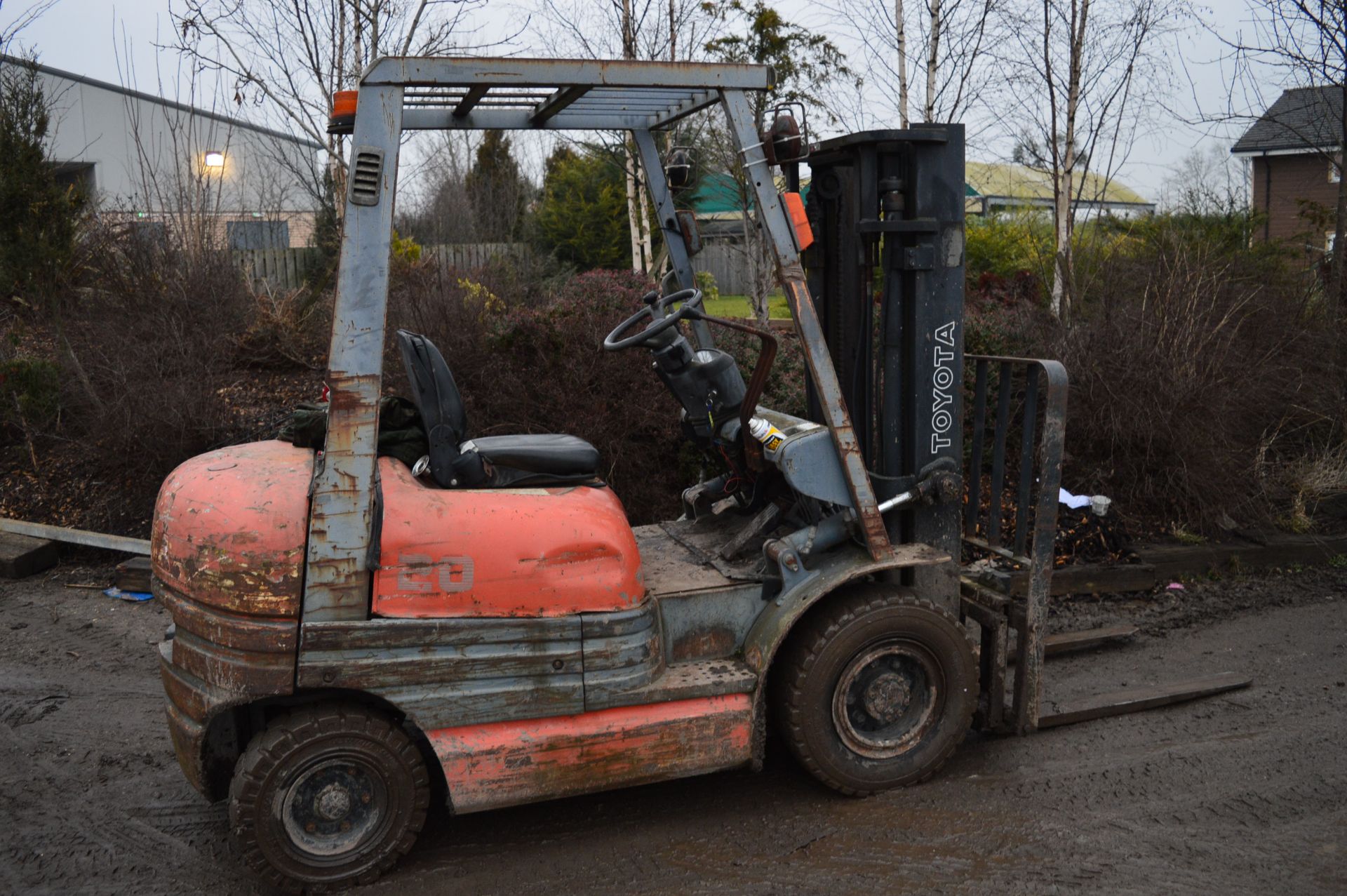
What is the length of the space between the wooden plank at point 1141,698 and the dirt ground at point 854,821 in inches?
2.1

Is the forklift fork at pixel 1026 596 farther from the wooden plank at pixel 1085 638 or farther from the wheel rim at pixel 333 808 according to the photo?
the wheel rim at pixel 333 808

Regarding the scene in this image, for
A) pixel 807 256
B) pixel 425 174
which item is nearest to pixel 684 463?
pixel 807 256

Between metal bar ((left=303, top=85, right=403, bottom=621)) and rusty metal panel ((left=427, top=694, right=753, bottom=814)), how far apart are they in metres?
0.71

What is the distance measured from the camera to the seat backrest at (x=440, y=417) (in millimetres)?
3834

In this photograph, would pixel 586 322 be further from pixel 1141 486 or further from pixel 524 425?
pixel 1141 486

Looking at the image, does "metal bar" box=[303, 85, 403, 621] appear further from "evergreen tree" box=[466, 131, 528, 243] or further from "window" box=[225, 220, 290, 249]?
"evergreen tree" box=[466, 131, 528, 243]

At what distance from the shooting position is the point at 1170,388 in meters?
7.82

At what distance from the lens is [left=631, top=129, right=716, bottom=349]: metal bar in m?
4.77

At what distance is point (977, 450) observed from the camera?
5.05 meters

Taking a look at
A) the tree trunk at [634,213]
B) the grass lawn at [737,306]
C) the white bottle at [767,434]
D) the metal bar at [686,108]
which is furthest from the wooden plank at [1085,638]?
the grass lawn at [737,306]

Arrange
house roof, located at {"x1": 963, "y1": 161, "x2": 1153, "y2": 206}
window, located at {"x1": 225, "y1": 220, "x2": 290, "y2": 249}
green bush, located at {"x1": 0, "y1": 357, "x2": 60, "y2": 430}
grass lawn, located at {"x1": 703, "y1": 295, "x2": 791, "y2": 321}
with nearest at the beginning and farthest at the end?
green bush, located at {"x1": 0, "y1": 357, "x2": 60, "y2": 430}
window, located at {"x1": 225, "y1": 220, "x2": 290, "y2": 249}
grass lawn, located at {"x1": 703, "y1": 295, "x2": 791, "y2": 321}
house roof, located at {"x1": 963, "y1": 161, "x2": 1153, "y2": 206}

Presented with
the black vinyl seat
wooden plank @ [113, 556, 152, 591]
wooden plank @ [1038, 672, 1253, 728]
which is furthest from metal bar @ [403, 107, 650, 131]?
wooden plank @ [113, 556, 152, 591]

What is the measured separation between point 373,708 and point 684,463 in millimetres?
4454

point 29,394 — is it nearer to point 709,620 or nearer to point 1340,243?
point 709,620
